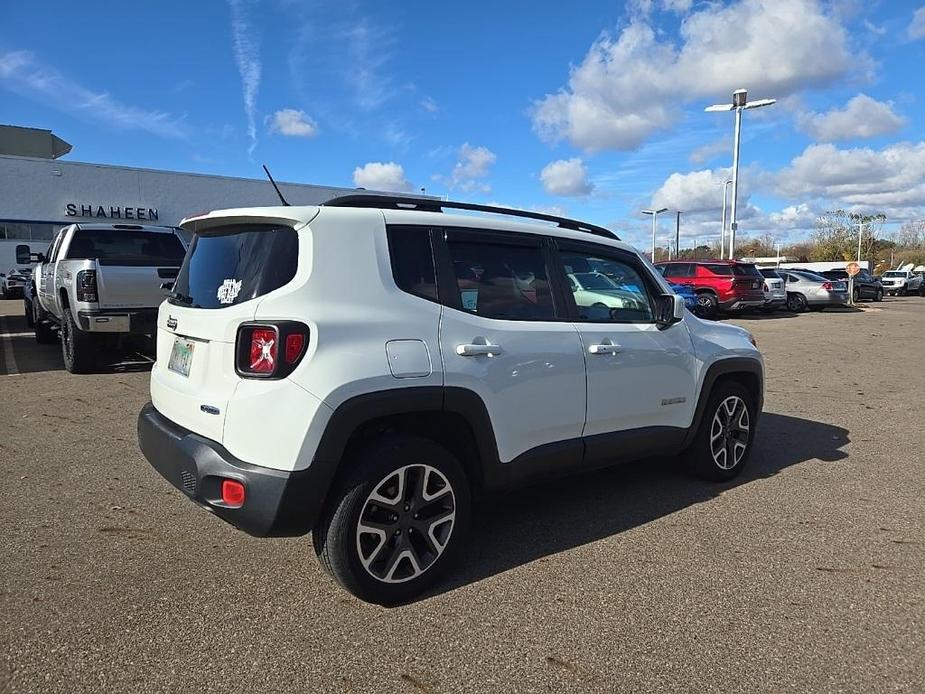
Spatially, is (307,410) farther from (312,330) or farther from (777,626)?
(777,626)

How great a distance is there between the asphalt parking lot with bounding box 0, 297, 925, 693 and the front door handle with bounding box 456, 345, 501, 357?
3.63 ft

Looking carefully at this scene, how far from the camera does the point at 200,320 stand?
3.11 m

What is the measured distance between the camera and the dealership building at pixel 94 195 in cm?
3167

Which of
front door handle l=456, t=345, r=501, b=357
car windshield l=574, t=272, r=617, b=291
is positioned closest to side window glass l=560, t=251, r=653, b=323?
car windshield l=574, t=272, r=617, b=291

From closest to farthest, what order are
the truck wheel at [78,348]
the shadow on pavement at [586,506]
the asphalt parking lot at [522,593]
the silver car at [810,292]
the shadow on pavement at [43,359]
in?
1. the asphalt parking lot at [522,593]
2. the shadow on pavement at [586,506]
3. the truck wheel at [78,348]
4. the shadow on pavement at [43,359]
5. the silver car at [810,292]

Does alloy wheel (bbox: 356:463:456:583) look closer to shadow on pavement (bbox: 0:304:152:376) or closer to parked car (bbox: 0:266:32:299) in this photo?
shadow on pavement (bbox: 0:304:152:376)

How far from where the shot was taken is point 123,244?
9.12 m

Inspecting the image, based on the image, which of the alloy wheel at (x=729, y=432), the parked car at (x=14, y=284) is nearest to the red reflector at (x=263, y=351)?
the alloy wheel at (x=729, y=432)

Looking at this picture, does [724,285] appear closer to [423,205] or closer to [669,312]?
[669,312]

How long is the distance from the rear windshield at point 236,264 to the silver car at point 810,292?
2411cm

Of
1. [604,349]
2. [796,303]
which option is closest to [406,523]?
[604,349]

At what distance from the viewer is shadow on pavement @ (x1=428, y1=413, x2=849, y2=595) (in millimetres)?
3549

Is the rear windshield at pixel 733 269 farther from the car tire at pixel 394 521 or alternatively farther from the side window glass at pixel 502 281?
the car tire at pixel 394 521

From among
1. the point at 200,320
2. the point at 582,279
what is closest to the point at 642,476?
the point at 582,279
